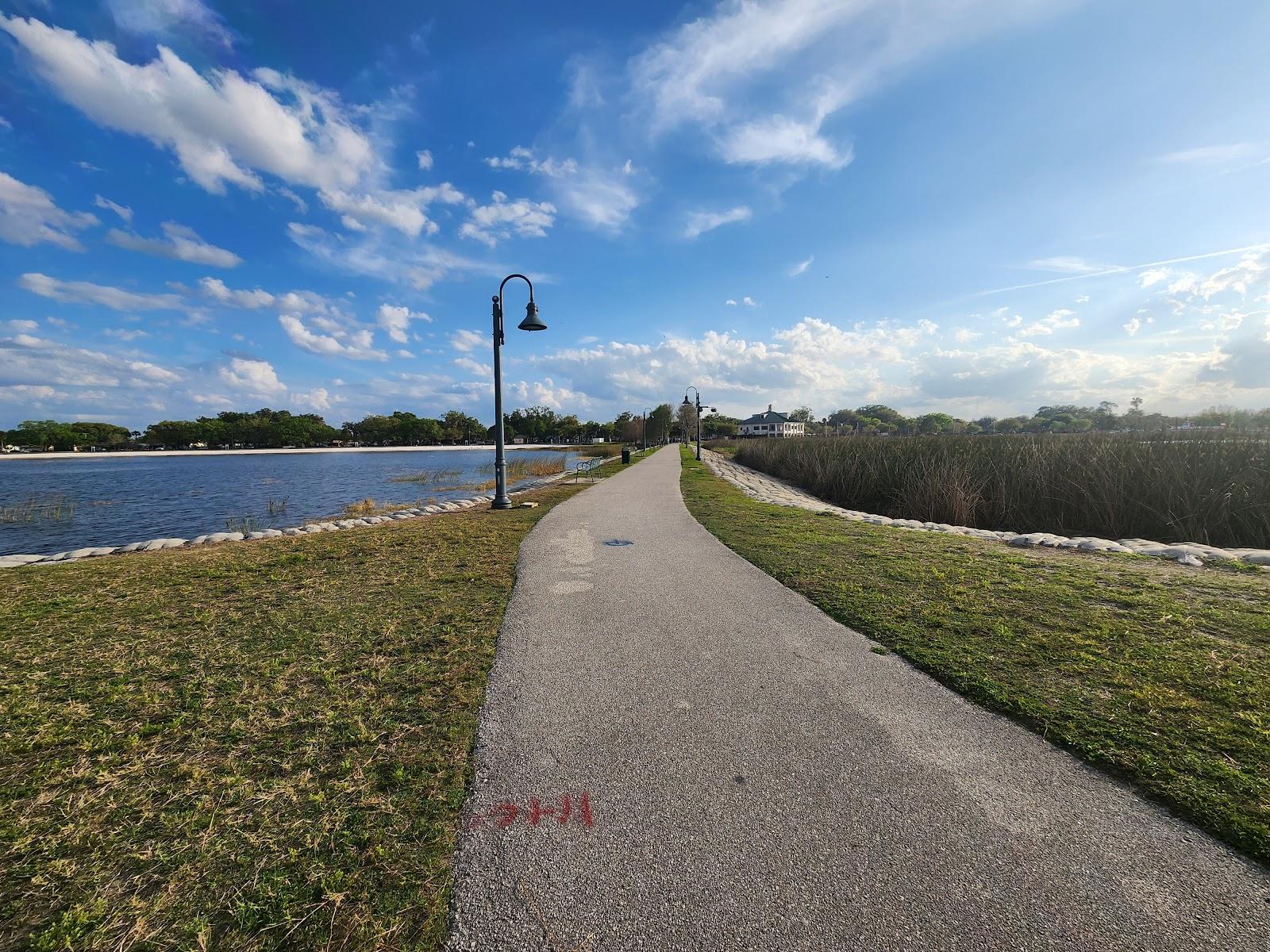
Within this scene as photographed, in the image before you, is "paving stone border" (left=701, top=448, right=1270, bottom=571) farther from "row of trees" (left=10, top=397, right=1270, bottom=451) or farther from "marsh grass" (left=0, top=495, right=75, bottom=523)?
"row of trees" (left=10, top=397, right=1270, bottom=451)

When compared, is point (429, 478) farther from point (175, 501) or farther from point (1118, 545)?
point (1118, 545)

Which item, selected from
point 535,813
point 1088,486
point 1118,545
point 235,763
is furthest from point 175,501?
point 1088,486

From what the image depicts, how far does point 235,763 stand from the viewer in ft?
8.23

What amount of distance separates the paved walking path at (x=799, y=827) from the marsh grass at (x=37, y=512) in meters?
19.7

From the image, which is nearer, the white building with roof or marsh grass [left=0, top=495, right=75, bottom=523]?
marsh grass [left=0, top=495, right=75, bottom=523]

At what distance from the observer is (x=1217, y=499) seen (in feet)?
27.2

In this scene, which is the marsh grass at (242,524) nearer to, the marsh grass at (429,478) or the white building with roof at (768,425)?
the marsh grass at (429,478)

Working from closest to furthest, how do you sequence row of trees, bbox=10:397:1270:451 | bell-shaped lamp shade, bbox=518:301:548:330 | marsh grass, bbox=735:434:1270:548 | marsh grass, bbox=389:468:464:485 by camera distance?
1. marsh grass, bbox=735:434:1270:548
2. bell-shaped lamp shade, bbox=518:301:548:330
3. marsh grass, bbox=389:468:464:485
4. row of trees, bbox=10:397:1270:451

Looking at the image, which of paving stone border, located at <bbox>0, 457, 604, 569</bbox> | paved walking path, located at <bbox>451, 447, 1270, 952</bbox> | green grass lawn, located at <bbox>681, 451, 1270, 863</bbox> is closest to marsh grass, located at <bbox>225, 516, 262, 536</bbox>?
paving stone border, located at <bbox>0, 457, 604, 569</bbox>

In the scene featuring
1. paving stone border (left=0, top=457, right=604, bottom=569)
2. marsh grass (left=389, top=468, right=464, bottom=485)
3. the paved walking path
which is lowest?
marsh grass (left=389, top=468, right=464, bottom=485)

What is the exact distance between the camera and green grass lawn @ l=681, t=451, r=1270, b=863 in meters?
2.38

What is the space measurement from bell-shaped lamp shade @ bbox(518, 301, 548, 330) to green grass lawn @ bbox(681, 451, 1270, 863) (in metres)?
6.96

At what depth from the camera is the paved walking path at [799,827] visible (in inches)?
65.2

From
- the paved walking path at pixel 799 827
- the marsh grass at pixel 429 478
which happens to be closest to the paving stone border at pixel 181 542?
the paved walking path at pixel 799 827
